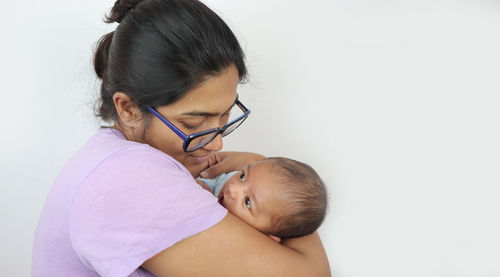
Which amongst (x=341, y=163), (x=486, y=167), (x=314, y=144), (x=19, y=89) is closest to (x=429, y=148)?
(x=486, y=167)

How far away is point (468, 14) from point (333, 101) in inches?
26.2

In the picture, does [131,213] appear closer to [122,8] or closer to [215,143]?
[215,143]

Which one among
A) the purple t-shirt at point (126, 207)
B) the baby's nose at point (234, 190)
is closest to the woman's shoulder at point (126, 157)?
the purple t-shirt at point (126, 207)

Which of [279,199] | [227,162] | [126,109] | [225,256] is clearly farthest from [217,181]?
[225,256]

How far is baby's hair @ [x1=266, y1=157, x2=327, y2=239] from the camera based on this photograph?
150cm

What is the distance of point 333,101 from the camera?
6.39ft

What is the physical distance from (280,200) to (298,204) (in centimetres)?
7

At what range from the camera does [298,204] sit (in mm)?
1501

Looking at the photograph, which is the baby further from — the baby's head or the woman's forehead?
the woman's forehead

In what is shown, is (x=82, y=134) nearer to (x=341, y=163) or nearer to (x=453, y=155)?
(x=341, y=163)

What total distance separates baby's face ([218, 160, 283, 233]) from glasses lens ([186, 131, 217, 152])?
0.98 ft

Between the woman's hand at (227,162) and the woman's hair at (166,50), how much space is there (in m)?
0.67

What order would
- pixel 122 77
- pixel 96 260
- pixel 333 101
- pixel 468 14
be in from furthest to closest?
pixel 333 101, pixel 468 14, pixel 122 77, pixel 96 260

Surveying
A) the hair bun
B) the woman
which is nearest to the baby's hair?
the woman
